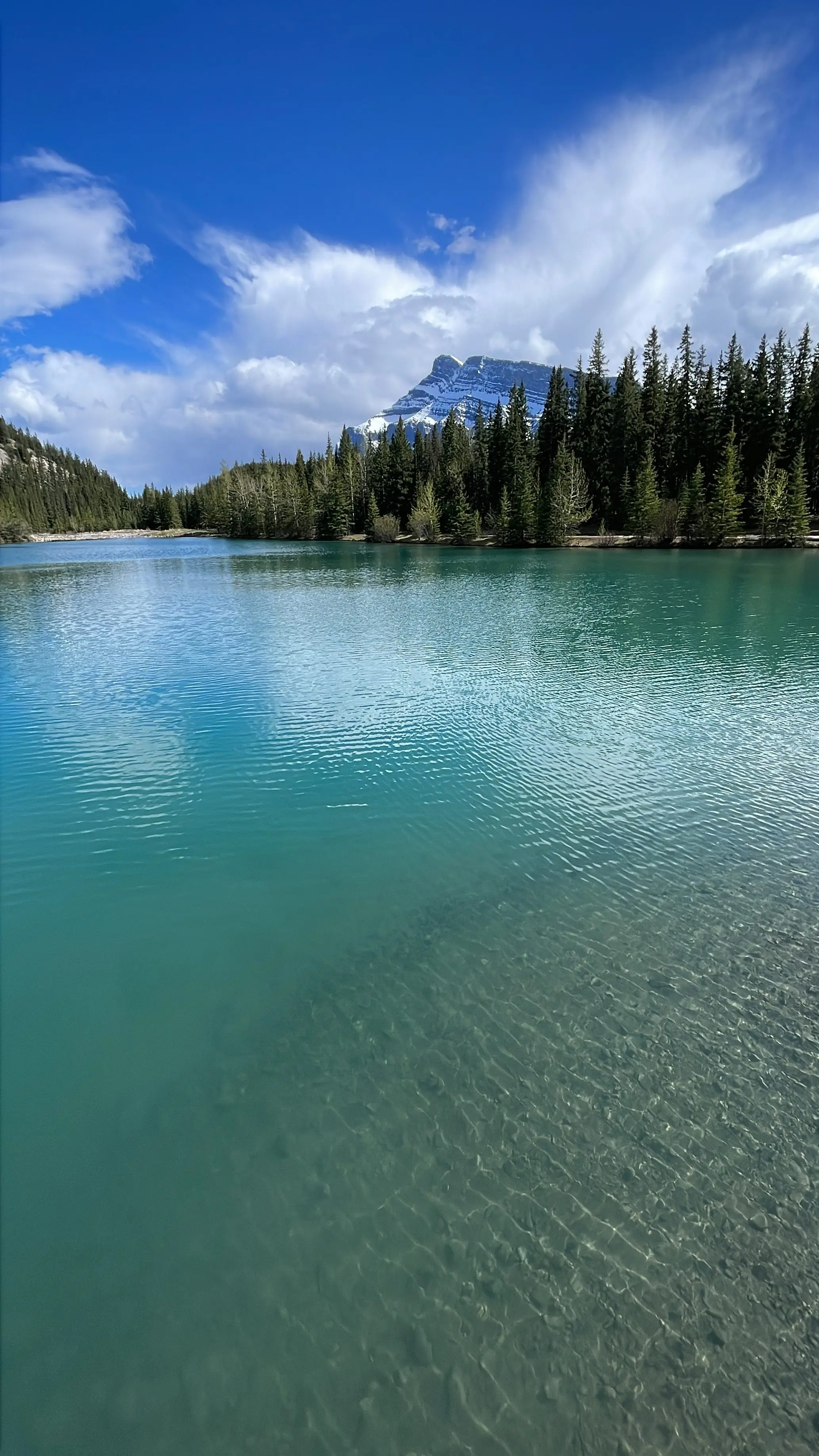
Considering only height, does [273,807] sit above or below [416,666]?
below

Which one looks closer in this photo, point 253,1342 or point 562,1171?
point 253,1342

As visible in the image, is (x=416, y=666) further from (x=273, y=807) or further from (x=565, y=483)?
(x=565, y=483)

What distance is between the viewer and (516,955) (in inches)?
371

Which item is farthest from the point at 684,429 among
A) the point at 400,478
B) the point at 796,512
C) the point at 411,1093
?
the point at 411,1093

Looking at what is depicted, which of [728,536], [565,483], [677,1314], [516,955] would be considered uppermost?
[565,483]

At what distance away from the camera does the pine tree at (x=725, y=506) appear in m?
78.9

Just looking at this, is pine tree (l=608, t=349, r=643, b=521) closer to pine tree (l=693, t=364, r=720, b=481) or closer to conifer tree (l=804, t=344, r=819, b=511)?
pine tree (l=693, t=364, r=720, b=481)

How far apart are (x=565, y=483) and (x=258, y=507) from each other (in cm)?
7967

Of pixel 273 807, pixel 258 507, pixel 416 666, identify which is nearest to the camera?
pixel 273 807

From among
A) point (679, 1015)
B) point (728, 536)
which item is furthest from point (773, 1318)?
point (728, 536)

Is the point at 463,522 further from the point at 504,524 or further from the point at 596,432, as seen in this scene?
the point at 596,432

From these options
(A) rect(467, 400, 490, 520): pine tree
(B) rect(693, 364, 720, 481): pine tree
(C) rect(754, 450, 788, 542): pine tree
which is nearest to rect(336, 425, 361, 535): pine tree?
(A) rect(467, 400, 490, 520): pine tree

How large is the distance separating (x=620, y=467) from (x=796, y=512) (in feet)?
101

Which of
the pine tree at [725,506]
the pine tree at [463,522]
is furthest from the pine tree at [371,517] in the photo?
the pine tree at [725,506]
